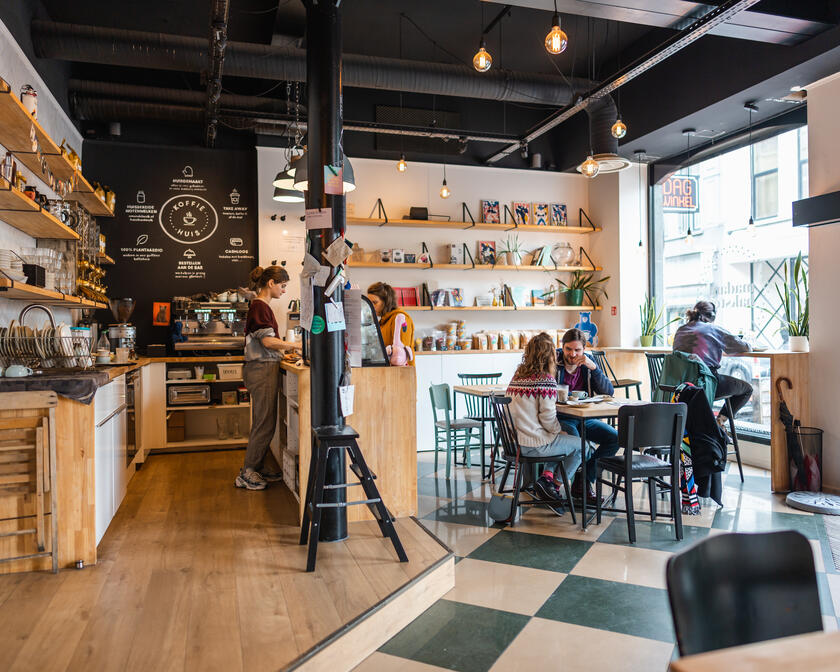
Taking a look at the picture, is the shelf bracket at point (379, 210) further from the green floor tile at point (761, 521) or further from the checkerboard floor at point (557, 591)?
the green floor tile at point (761, 521)

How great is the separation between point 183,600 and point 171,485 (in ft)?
8.13

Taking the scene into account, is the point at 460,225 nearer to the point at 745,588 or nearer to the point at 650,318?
the point at 650,318

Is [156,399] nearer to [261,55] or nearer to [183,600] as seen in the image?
[261,55]

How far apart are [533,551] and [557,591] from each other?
0.59m

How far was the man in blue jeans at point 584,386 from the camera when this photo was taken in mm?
4797

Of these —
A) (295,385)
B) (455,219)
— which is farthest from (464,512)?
(455,219)

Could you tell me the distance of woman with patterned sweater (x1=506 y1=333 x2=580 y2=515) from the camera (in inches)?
169

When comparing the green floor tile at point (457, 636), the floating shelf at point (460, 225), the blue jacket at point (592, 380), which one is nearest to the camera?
the green floor tile at point (457, 636)

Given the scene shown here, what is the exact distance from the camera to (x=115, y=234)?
7.04m

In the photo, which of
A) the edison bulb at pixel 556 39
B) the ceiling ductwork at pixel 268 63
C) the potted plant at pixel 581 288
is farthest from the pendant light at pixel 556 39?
the potted plant at pixel 581 288

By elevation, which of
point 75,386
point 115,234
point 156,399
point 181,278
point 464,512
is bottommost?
point 464,512

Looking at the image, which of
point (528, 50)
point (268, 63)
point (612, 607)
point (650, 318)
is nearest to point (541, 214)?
point (650, 318)

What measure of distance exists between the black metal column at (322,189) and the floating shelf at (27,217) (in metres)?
1.73

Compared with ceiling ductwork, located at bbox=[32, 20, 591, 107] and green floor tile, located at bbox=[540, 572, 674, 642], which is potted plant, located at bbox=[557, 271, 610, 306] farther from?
green floor tile, located at bbox=[540, 572, 674, 642]
